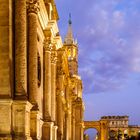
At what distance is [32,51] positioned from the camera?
30.5m

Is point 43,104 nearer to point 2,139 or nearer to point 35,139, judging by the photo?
point 35,139

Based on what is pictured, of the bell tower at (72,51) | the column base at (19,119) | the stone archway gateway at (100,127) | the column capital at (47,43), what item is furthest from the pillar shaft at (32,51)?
the stone archway gateway at (100,127)

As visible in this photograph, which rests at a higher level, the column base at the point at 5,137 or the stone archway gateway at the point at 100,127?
the stone archway gateway at the point at 100,127

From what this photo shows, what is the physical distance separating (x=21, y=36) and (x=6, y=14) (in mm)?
1331

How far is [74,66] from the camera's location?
95125 mm

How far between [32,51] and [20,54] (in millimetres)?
4208

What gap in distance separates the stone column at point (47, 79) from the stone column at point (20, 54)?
1173 cm

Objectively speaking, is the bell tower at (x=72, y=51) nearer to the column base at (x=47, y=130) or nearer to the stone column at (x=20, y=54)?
the column base at (x=47, y=130)

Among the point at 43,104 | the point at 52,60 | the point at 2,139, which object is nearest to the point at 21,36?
the point at 2,139

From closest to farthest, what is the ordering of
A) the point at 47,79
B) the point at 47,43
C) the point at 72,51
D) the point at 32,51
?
the point at 32,51, the point at 47,79, the point at 47,43, the point at 72,51

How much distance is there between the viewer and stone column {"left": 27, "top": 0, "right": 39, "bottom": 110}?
30.2 meters

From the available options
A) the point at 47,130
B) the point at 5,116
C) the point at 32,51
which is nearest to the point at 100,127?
A: the point at 47,130

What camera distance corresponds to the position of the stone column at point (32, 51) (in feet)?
99.2

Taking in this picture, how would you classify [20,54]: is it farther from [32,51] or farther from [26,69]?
[32,51]
